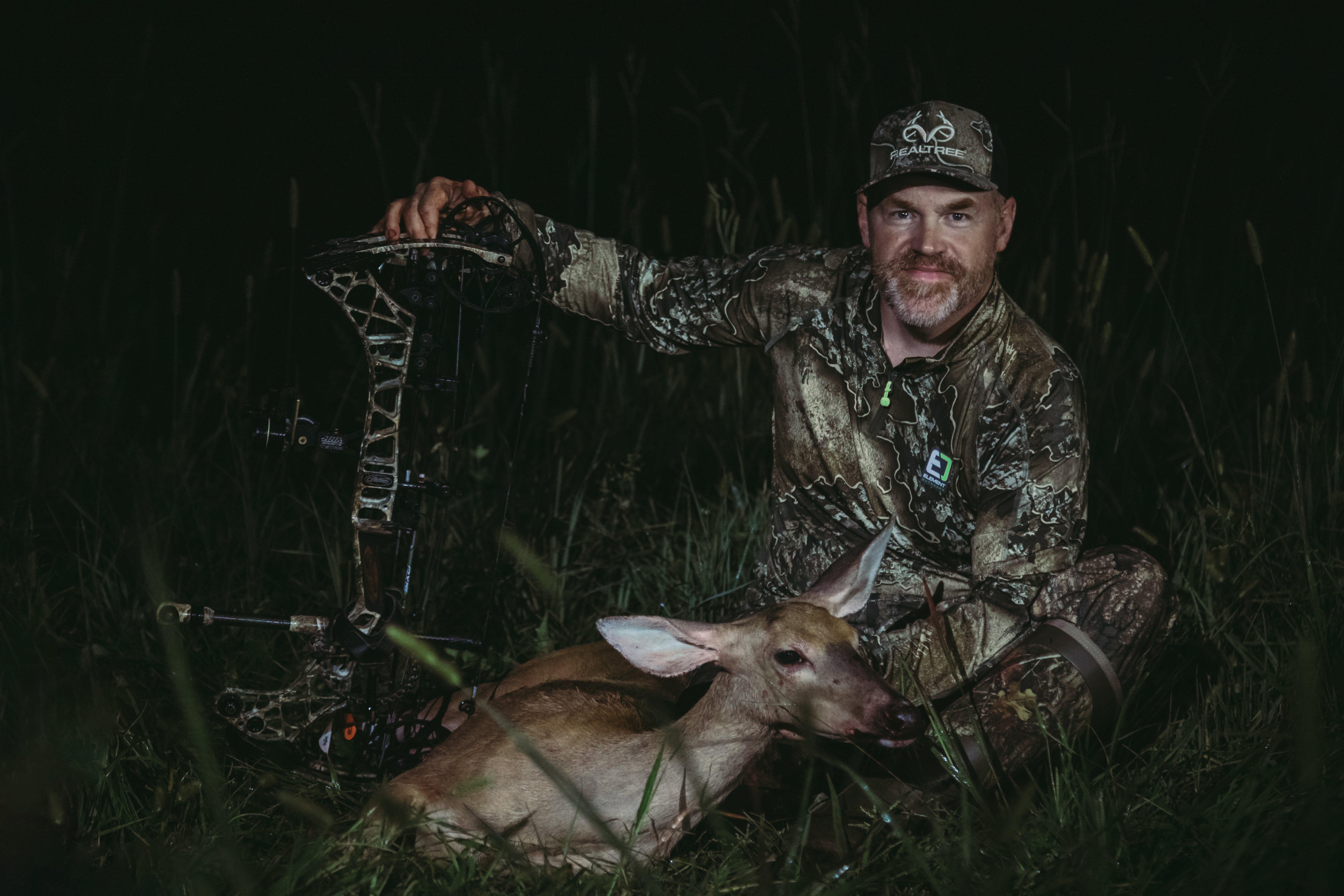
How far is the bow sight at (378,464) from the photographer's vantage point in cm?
294

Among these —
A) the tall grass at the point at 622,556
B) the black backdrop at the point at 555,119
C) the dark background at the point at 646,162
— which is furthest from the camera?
the black backdrop at the point at 555,119

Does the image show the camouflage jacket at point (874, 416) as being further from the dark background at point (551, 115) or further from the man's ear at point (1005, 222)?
the dark background at point (551, 115)

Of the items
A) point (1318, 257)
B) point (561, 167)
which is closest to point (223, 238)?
point (561, 167)

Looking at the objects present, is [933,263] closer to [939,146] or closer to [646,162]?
[939,146]

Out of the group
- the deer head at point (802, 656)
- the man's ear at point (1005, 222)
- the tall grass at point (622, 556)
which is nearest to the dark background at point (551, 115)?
the tall grass at point (622, 556)

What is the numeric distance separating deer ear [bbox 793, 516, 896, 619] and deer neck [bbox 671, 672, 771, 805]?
0.26 m

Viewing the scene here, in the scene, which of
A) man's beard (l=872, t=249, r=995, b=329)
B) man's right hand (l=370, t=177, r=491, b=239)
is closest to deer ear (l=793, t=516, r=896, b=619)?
man's beard (l=872, t=249, r=995, b=329)

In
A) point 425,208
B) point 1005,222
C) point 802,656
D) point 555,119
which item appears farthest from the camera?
point 555,119

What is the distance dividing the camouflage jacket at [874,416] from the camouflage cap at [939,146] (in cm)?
33

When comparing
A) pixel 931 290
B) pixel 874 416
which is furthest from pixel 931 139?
pixel 874 416

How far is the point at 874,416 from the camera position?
363 cm

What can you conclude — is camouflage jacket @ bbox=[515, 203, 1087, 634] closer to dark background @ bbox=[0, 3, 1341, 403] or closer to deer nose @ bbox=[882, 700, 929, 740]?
deer nose @ bbox=[882, 700, 929, 740]

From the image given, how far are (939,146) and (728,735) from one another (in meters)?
1.65

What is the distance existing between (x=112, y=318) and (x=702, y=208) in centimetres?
286
